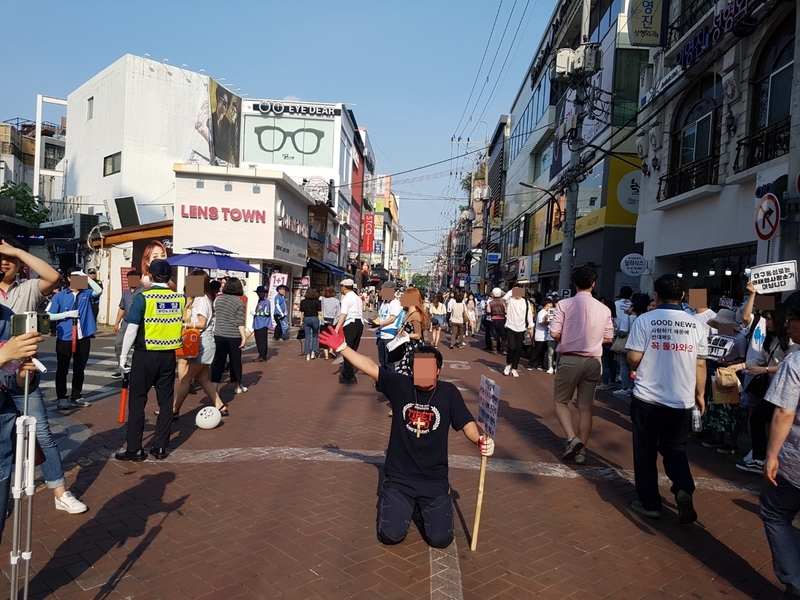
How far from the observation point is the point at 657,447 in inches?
191

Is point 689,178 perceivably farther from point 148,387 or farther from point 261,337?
point 148,387

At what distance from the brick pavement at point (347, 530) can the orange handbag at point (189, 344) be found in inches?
35.2

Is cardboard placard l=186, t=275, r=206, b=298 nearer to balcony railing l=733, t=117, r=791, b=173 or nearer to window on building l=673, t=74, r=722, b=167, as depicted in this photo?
balcony railing l=733, t=117, r=791, b=173

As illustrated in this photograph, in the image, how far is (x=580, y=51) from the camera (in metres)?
17.7

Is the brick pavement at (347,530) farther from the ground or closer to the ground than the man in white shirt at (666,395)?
closer to the ground

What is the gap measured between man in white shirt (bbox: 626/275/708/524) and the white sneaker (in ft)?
14.0

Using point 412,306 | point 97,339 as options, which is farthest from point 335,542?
point 97,339

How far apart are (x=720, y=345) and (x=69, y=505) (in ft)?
22.0

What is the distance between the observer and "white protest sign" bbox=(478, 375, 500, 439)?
4262 mm

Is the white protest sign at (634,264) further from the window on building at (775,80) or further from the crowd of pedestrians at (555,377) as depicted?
the crowd of pedestrians at (555,377)

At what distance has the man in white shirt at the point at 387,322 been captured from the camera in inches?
332

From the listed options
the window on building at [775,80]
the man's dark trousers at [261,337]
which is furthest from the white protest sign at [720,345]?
the man's dark trousers at [261,337]

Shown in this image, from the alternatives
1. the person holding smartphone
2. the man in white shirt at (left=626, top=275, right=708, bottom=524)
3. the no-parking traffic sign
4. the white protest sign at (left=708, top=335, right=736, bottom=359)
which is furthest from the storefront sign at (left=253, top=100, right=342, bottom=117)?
the man in white shirt at (left=626, top=275, right=708, bottom=524)

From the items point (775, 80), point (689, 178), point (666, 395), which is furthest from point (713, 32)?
point (666, 395)
